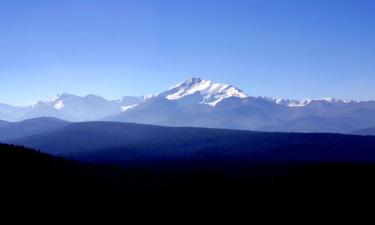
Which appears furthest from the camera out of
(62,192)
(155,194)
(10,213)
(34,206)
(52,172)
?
(52,172)

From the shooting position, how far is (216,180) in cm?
5550

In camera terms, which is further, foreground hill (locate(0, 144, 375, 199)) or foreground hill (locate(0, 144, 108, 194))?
foreground hill (locate(0, 144, 375, 199))

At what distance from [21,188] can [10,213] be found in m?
7.88

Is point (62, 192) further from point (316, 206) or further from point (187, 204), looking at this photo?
point (316, 206)

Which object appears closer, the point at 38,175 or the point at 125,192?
the point at 38,175

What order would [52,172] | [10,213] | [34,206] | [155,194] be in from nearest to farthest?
1. [10,213]
2. [34,206]
3. [155,194]
4. [52,172]

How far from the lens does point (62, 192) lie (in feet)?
160

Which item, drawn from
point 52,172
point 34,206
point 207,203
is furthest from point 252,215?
point 52,172

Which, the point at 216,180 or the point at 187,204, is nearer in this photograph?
the point at 187,204

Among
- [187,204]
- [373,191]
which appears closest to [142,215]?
[187,204]

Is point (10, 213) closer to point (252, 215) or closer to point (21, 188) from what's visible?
point (21, 188)

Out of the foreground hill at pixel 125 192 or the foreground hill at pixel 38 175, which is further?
the foreground hill at pixel 125 192

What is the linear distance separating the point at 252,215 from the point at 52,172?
93.3ft

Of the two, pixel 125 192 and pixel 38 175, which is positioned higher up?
pixel 38 175
